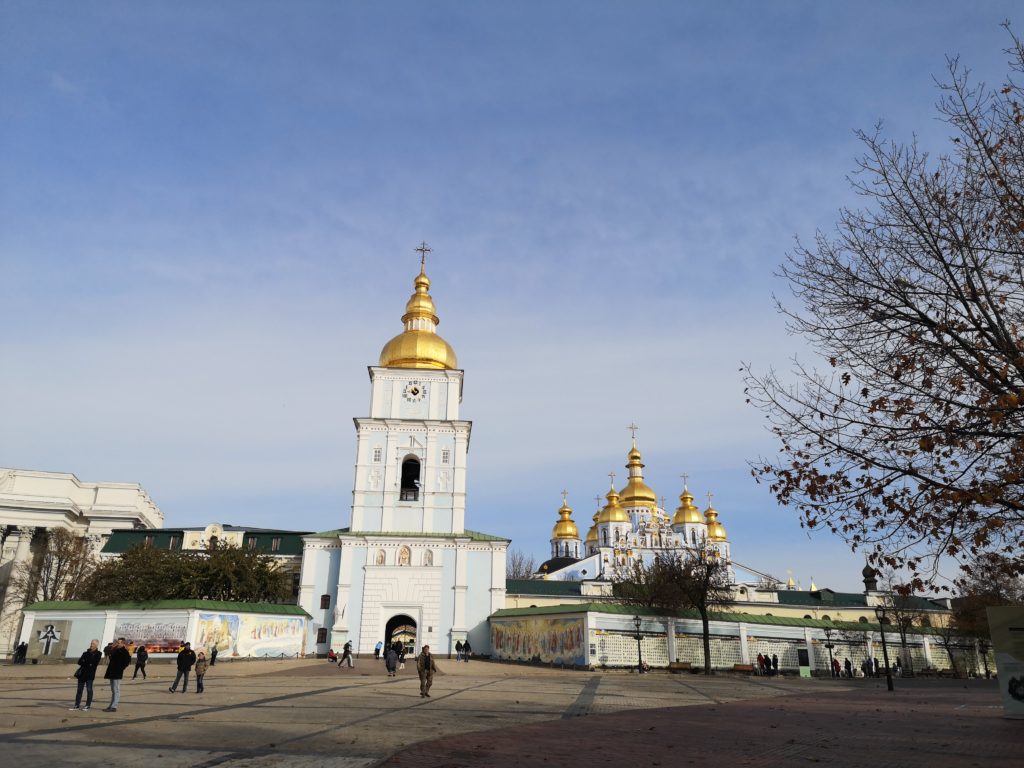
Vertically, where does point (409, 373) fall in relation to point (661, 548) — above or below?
above

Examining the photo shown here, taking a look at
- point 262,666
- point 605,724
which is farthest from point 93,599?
point 605,724

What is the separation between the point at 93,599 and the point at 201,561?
5.21 m

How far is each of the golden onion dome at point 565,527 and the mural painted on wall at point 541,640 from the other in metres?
50.7

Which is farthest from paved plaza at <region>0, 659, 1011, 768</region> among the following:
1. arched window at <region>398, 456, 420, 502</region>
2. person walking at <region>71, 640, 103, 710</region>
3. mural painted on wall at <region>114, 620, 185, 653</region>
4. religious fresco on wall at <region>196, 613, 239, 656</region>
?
arched window at <region>398, 456, 420, 502</region>

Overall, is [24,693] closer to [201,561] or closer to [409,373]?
[201,561]

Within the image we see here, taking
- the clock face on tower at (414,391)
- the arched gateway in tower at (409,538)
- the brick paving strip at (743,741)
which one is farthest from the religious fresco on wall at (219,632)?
the brick paving strip at (743,741)

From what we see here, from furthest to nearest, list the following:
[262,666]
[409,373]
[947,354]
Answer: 1. [409,373]
2. [262,666]
3. [947,354]

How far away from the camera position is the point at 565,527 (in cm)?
9000

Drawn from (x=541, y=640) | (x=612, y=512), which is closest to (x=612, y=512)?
(x=612, y=512)

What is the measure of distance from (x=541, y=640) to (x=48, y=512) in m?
37.2

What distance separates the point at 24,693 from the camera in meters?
16.9

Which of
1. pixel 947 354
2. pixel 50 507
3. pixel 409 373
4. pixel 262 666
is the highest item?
pixel 409 373

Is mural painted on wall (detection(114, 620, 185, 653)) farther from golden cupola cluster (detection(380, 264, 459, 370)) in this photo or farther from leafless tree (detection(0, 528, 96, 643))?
golden cupola cluster (detection(380, 264, 459, 370))

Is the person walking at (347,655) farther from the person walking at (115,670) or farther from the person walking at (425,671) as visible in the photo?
the person walking at (115,670)
